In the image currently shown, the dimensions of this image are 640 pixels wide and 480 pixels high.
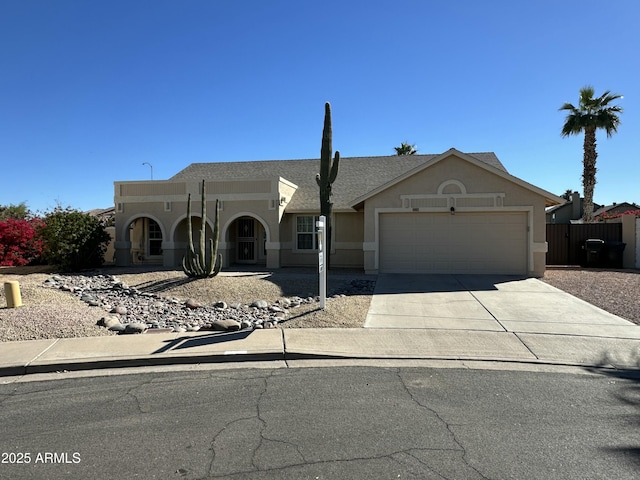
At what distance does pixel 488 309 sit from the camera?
10.2 m

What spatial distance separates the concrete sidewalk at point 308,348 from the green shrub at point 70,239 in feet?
37.4

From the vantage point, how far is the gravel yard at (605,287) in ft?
33.9

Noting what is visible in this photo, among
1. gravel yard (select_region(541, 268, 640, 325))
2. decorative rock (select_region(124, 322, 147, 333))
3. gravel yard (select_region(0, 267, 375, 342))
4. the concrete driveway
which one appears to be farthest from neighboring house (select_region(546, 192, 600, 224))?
Result: decorative rock (select_region(124, 322, 147, 333))

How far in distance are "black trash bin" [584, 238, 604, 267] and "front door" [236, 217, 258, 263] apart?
14808 mm

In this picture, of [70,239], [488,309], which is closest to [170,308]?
[488,309]

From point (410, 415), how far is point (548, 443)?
1294 millimetres

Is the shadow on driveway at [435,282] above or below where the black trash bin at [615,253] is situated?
below

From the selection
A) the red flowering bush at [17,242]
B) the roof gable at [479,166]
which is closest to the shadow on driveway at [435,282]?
the roof gable at [479,166]

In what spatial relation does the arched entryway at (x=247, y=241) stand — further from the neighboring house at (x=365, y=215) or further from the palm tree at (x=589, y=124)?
the palm tree at (x=589, y=124)

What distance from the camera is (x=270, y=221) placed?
62.2 ft

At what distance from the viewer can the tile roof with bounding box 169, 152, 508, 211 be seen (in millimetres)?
20406

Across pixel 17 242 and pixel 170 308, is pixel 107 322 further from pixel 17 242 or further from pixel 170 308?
pixel 17 242

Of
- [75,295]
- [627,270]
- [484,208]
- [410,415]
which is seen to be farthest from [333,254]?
[410,415]

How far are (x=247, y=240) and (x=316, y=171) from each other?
5453 millimetres
